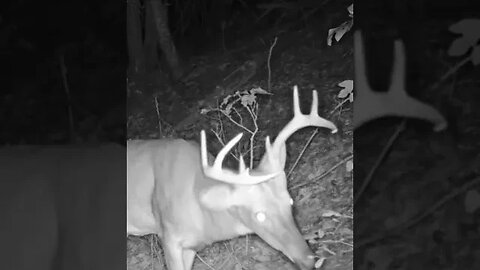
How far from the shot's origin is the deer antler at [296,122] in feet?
7.44

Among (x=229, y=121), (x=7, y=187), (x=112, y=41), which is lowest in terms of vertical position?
(x=7, y=187)

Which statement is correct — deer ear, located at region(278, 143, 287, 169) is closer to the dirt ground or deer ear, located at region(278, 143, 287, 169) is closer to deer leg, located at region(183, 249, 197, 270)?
the dirt ground

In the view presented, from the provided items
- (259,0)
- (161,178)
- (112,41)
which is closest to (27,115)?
(112,41)

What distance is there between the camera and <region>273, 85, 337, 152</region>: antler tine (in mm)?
2264

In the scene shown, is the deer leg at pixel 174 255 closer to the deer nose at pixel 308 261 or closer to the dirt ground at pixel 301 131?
the dirt ground at pixel 301 131

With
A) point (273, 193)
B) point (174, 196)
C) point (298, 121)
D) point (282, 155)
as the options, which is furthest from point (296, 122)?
point (174, 196)

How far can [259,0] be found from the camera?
229cm

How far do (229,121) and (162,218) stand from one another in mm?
418

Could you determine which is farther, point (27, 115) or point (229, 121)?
point (27, 115)

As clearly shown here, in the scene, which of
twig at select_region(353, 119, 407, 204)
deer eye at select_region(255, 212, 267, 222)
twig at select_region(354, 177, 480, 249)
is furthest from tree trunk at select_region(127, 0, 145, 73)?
twig at select_region(354, 177, 480, 249)

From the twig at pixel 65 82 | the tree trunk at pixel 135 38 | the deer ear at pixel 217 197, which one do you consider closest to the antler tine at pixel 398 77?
the deer ear at pixel 217 197

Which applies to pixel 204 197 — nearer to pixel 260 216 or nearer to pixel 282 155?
pixel 260 216

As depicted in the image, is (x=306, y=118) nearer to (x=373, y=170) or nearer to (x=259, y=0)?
(x=373, y=170)

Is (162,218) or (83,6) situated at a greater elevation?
(83,6)
